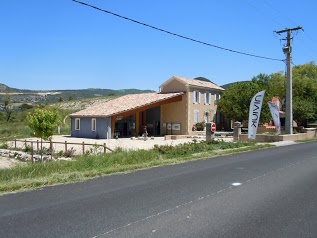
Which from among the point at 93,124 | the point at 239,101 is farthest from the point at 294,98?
the point at 93,124

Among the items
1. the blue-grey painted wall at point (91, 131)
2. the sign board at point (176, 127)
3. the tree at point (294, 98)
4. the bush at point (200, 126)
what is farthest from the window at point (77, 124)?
the tree at point (294, 98)

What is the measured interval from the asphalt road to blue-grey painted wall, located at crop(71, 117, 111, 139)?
1117 inches

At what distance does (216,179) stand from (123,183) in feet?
9.23

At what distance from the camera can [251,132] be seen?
27.5 m

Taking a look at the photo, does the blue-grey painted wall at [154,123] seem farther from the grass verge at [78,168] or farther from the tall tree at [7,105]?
the tall tree at [7,105]

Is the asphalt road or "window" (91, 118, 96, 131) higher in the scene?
"window" (91, 118, 96, 131)

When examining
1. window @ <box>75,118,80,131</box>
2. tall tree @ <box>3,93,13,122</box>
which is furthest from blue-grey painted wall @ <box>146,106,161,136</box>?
tall tree @ <box>3,93,13,122</box>

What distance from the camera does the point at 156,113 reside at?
48.6m

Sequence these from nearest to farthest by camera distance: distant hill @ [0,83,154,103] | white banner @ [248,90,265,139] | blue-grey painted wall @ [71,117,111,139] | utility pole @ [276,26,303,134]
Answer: white banner @ [248,90,265,139] → utility pole @ [276,26,303,134] → blue-grey painted wall @ [71,117,111,139] → distant hill @ [0,83,154,103]

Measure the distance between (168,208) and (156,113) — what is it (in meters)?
41.4

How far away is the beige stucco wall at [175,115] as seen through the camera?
45844 mm

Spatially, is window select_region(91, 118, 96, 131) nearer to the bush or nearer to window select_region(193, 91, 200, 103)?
window select_region(193, 91, 200, 103)

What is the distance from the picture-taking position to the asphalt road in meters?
5.79

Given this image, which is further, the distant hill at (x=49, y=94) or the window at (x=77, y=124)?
the distant hill at (x=49, y=94)
